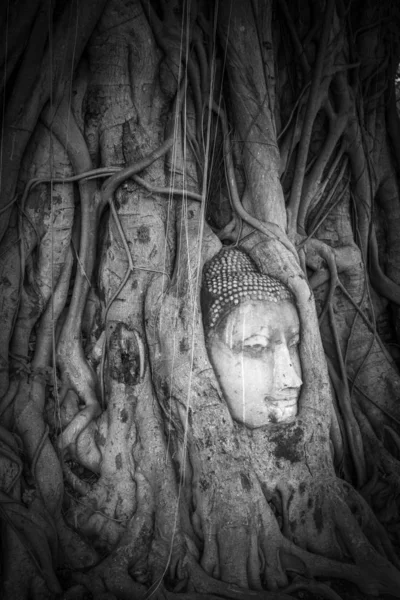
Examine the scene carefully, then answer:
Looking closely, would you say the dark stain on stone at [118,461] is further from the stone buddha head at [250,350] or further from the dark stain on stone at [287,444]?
the dark stain on stone at [287,444]

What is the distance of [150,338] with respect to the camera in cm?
277

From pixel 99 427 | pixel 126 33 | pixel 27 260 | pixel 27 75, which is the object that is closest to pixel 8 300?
pixel 27 260

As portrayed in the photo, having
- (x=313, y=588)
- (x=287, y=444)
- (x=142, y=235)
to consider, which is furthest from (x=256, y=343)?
(x=313, y=588)

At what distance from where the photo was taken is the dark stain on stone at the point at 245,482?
2544 millimetres

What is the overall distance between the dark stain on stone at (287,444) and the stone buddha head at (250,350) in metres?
0.07

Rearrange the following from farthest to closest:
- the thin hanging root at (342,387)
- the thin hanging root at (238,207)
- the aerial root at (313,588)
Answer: the thin hanging root at (342,387) < the thin hanging root at (238,207) < the aerial root at (313,588)

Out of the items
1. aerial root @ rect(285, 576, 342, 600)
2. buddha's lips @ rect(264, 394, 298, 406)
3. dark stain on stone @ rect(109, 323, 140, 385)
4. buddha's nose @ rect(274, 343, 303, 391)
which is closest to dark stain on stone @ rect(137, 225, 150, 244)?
dark stain on stone @ rect(109, 323, 140, 385)

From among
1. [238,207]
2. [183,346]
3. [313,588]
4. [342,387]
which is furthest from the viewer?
[342,387]

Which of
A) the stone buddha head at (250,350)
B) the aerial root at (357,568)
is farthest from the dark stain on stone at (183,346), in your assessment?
the aerial root at (357,568)

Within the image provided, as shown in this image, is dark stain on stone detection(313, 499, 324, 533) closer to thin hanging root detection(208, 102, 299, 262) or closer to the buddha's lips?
the buddha's lips

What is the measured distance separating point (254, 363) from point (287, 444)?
424 millimetres

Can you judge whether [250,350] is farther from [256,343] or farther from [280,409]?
[280,409]

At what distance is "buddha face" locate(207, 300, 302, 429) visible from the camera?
2.67 m

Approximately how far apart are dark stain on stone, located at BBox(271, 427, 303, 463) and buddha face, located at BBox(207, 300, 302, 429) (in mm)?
71
